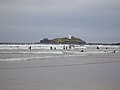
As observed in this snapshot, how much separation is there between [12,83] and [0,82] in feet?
1.74

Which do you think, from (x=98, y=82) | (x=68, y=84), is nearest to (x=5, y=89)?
(x=68, y=84)

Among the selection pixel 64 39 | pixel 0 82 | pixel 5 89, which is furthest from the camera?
pixel 64 39

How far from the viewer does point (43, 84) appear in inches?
360

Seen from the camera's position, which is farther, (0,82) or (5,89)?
(0,82)

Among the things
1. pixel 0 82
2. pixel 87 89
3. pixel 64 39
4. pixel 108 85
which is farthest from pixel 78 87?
pixel 64 39

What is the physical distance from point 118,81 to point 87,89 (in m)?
2.16

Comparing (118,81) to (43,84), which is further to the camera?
(118,81)

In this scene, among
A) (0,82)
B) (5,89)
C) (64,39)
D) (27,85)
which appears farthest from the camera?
(64,39)

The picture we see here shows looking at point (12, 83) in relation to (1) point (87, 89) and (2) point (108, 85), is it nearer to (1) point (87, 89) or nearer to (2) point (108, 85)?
(1) point (87, 89)

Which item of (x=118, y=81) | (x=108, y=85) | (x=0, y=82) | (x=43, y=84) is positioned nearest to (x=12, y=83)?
(x=0, y=82)

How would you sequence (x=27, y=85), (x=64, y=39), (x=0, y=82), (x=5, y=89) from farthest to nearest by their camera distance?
1. (x=64, y=39)
2. (x=0, y=82)
3. (x=27, y=85)
4. (x=5, y=89)

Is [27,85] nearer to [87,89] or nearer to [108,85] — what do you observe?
[87,89]

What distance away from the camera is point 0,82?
9570mm

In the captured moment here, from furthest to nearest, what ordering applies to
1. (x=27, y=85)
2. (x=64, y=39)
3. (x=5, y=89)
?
(x=64, y=39), (x=27, y=85), (x=5, y=89)
